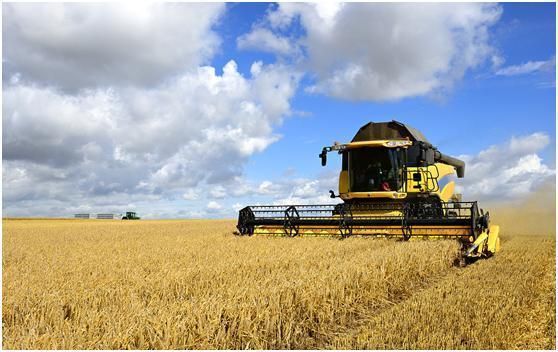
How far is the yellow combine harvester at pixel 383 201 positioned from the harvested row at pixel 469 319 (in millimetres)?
3703

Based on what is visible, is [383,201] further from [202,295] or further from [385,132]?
[202,295]

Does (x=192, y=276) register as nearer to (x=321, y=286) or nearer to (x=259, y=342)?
(x=321, y=286)

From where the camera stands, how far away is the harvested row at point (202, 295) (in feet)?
13.2

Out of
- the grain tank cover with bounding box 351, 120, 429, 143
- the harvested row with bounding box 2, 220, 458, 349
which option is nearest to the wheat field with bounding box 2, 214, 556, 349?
the harvested row with bounding box 2, 220, 458, 349

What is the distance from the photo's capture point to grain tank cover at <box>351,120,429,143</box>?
13617 mm

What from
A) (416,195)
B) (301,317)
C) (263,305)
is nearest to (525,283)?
(301,317)

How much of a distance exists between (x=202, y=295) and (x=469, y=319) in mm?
2735

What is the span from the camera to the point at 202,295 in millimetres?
5301

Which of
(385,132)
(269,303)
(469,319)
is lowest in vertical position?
(469,319)

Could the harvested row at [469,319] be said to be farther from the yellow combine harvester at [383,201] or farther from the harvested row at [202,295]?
the yellow combine harvester at [383,201]

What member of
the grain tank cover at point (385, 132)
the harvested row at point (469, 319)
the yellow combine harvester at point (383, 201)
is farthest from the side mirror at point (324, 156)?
the harvested row at point (469, 319)

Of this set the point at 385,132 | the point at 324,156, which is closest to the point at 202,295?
the point at 324,156

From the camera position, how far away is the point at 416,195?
1299 cm

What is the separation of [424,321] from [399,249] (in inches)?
149
